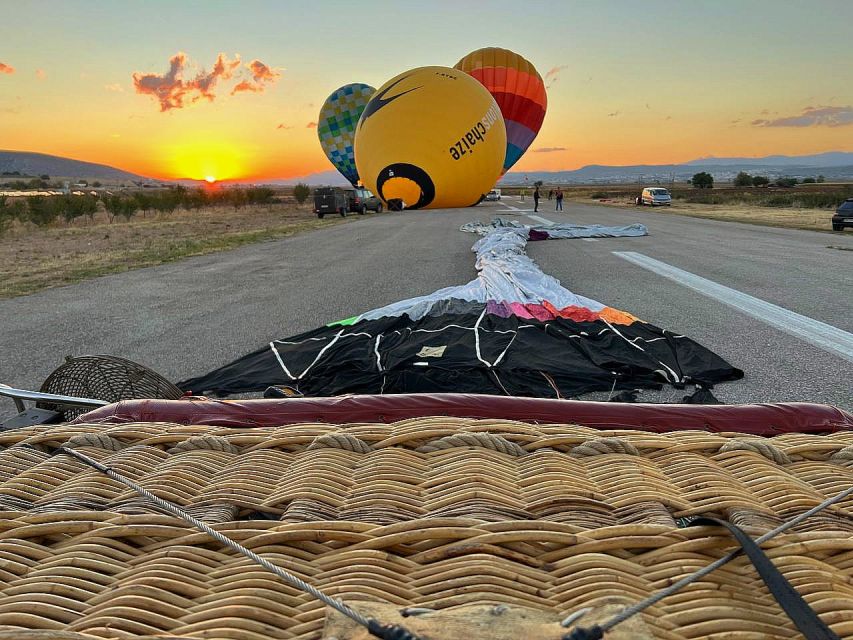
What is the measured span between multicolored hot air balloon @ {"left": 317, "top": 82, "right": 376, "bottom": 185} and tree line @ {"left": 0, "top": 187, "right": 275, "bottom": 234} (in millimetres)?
15829

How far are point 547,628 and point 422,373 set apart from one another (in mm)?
3291

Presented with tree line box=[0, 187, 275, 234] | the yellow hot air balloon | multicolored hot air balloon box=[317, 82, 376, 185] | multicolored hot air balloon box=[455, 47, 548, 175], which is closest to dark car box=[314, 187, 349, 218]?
multicolored hot air balloon box=[317, 82, 376, 185]

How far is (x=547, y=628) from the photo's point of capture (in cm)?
65

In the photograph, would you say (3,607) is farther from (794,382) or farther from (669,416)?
(794,382)

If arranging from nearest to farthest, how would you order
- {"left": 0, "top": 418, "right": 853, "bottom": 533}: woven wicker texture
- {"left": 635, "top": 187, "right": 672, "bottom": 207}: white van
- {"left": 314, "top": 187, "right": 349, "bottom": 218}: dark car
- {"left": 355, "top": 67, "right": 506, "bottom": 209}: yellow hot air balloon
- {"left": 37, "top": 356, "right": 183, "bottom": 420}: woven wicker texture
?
{"left": 0, "top": 418, "right": 853, "bottom": 533}: woven wicker texture
{"left": 37, "top": 356, "right": 183, "bottom": 420}: woven wicker texture
{"left": 355, "top": 67, "right": 506, "bottom": 209}: yellow hot air balloon
{"left": 314, "top": 187, "right": 349, "bottom": 218}: dark car
{"left": 635, "top": 187, "right": 672, "bottom": 207}: white van

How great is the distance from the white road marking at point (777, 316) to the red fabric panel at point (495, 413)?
3774mm

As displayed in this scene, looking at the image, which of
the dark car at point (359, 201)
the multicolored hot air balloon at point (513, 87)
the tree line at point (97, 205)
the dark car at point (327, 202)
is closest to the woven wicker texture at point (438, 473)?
the multicolored hot air balloon at point (513, 87)

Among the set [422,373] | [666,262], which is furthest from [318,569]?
[666,262]

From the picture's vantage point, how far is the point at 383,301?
277 inches

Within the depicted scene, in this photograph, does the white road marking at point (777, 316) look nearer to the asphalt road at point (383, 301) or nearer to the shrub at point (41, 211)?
the asphalt road at point (383, 301)

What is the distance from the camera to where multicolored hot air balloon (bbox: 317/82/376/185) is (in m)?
31.9

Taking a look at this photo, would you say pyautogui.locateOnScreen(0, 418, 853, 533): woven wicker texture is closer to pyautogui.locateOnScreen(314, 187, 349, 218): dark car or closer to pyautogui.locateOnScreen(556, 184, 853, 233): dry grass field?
pyautogui.locateOnScreen(556, 184, 853, 233): dry grass field

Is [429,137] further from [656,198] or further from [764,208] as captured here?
[656,198]

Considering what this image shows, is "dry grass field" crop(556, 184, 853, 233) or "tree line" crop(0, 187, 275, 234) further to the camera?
"tree line" crop(0, 187, 275, 234)
